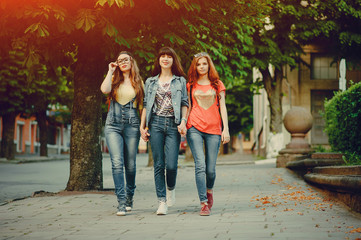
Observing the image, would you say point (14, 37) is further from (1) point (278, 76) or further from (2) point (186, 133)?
(1) point (278, 76)

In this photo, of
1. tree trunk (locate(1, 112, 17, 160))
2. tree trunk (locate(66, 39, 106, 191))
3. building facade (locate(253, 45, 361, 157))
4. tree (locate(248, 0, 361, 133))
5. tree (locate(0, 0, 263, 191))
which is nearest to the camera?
tree (locate(0, 0, 263, 191))

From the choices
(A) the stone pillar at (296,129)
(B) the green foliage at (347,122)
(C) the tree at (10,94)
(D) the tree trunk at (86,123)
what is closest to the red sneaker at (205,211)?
(D) the tree trunk at (86,123)

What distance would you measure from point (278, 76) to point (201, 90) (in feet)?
62.7

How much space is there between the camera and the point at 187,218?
664cm

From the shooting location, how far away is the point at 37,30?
8234 mm

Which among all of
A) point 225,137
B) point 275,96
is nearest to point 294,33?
point 275,96

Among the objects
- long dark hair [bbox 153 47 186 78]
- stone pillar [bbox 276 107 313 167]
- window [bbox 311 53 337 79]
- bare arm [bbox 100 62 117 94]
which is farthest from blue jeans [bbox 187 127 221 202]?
window [bbox 311 53 337 79]

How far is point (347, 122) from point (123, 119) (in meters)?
5.86

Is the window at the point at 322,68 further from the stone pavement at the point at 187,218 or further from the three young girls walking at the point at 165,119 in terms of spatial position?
the three young girls walking at the point at 165,119

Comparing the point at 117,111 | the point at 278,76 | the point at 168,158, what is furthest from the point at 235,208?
the point at 278,76

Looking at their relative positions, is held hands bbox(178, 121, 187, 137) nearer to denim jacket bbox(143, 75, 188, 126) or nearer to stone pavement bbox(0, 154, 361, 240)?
denim jacket bbox(143, 75, 188, 126)

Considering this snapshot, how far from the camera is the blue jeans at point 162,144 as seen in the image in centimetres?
700

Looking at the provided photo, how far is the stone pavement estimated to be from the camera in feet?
18.1

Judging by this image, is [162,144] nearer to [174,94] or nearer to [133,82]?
[174,94]
